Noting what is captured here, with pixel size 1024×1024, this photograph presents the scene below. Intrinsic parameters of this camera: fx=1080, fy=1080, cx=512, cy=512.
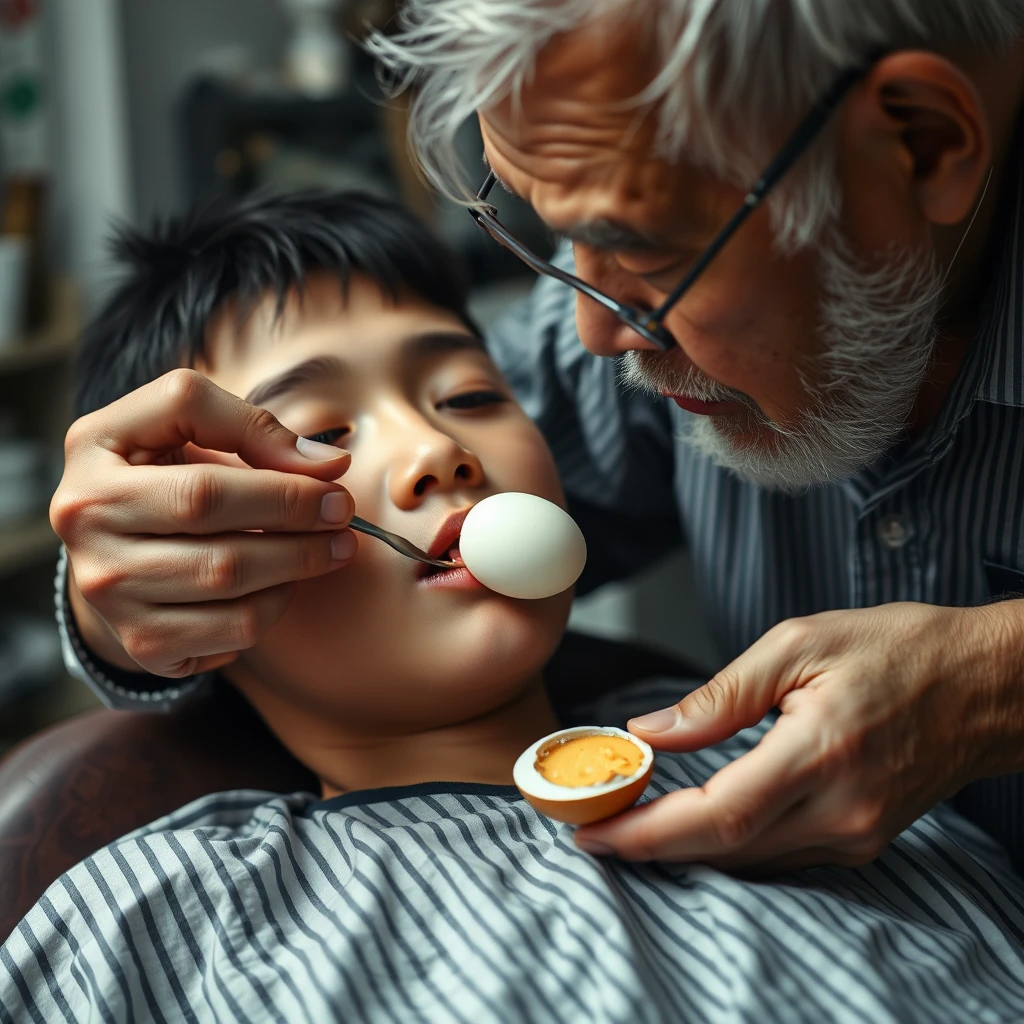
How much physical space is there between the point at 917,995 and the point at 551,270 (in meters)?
0.68

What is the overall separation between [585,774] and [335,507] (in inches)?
12.6

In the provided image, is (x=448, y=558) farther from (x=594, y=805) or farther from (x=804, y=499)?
(x=804, y=499)

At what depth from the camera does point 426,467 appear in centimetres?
104

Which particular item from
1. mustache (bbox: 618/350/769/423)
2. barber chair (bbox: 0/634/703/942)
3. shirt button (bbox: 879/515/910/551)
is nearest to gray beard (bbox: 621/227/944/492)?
mustache (bbox: 618/350/769/423)

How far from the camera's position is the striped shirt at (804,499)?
1.10m

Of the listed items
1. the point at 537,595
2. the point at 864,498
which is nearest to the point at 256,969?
the point at 537,595

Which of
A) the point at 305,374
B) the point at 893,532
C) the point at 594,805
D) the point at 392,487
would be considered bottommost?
the point at 594,805

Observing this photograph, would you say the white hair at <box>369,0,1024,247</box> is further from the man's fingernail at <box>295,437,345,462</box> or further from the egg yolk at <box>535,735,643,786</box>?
the egg yolk at <box>535,735,643,786</box>

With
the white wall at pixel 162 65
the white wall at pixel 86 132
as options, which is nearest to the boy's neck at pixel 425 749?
the white wall at pixel 86 132

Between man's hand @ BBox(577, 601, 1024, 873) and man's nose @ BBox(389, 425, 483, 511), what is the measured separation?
309mm

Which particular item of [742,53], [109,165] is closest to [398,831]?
[742,53]

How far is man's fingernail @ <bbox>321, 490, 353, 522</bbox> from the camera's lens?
97cm

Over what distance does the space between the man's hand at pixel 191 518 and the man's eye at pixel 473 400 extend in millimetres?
216

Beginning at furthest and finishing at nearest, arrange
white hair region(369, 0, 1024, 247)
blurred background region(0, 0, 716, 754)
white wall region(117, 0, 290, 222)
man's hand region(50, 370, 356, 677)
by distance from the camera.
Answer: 1. white wall region(117, 0, 290, 222)
2. blurred background region(0, 0, 716, 754)
3. man's hand region(50, 370, 356, 677)
4. white hair region(369, 0, 1024, 247)
